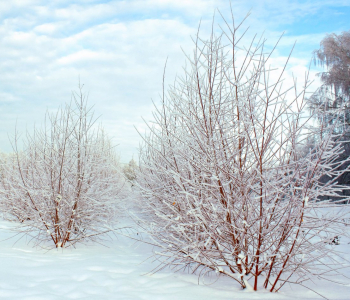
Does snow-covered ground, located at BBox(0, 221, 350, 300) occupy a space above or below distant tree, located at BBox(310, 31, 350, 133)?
below

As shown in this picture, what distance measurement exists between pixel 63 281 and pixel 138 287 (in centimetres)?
81

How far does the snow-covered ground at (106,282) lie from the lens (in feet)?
9.91

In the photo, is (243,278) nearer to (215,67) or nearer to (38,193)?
(215,67)

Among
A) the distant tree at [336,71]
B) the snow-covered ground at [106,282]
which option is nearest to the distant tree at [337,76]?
the distant tree at [336,71]

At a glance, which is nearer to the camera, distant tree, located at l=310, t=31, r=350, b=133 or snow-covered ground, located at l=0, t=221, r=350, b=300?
snow-covered ground, located at l=0, t=221, r=350, b=300

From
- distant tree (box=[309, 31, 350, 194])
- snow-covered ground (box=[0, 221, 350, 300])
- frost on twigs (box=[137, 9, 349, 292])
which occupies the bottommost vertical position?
snow-covered ground (box=[0, 221, 350, 300])

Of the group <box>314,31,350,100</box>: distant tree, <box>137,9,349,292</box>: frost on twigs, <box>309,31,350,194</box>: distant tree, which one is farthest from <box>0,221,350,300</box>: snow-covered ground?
<box>314,31,350,100</box>: distant tree

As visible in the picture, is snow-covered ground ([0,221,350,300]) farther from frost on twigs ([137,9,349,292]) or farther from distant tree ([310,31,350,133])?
distant tree ([310,31,350,133])

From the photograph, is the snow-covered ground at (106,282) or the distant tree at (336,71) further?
the distant tree at (336,71)

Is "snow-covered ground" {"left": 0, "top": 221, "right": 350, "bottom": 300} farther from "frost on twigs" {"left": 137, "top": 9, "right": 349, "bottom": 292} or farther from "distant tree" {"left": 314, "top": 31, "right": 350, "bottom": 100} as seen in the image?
"distant tree" {"left": 314, "top": 31, "right": 350, "bottom": 100}

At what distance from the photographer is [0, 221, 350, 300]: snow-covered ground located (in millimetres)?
3020

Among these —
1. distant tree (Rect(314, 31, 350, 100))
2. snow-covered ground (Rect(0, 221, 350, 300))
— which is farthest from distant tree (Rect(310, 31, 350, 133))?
snow-covered ground (Rect(0, 221, 350, 300))

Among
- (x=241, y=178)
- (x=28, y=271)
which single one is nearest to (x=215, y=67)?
(x=241, y=178)

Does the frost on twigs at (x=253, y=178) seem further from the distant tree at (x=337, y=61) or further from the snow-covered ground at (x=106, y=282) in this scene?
the distant tree at (x=337, y=61)
